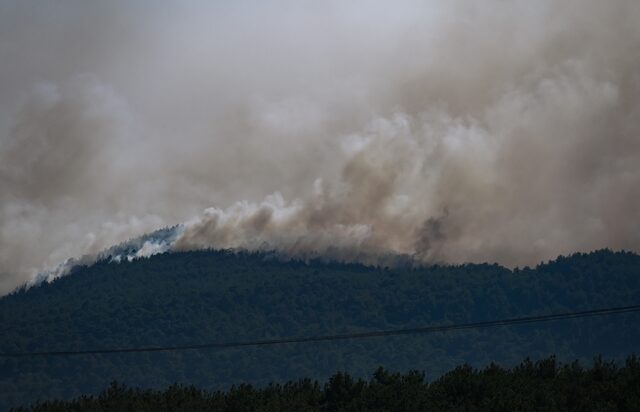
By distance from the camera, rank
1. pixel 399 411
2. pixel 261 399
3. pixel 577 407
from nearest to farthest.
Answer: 1. pixel 577 407
2. pixel 399 411
3. pixel 261 399

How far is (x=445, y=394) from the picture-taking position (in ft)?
347

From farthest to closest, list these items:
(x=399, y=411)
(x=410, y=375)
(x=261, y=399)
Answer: (x=410, y=375) → (x=261, y=399) → (x=399, y=411)

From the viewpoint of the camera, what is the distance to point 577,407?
90.2 meters

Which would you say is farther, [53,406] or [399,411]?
[53,406]

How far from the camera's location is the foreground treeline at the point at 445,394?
9119 centimetres

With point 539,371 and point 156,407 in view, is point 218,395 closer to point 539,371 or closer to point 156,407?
point 156,407

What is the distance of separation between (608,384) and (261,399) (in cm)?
3531

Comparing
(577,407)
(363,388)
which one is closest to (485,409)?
(577,407)

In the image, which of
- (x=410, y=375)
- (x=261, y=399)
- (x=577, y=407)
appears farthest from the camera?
(x=410, y=375)

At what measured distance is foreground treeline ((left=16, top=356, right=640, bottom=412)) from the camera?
299 ft

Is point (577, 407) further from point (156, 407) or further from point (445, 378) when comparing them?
point (156, 407)

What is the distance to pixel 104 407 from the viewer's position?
116m

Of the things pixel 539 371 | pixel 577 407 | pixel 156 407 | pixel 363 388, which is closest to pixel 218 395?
pixel 156 407

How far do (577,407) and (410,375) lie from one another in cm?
2969
